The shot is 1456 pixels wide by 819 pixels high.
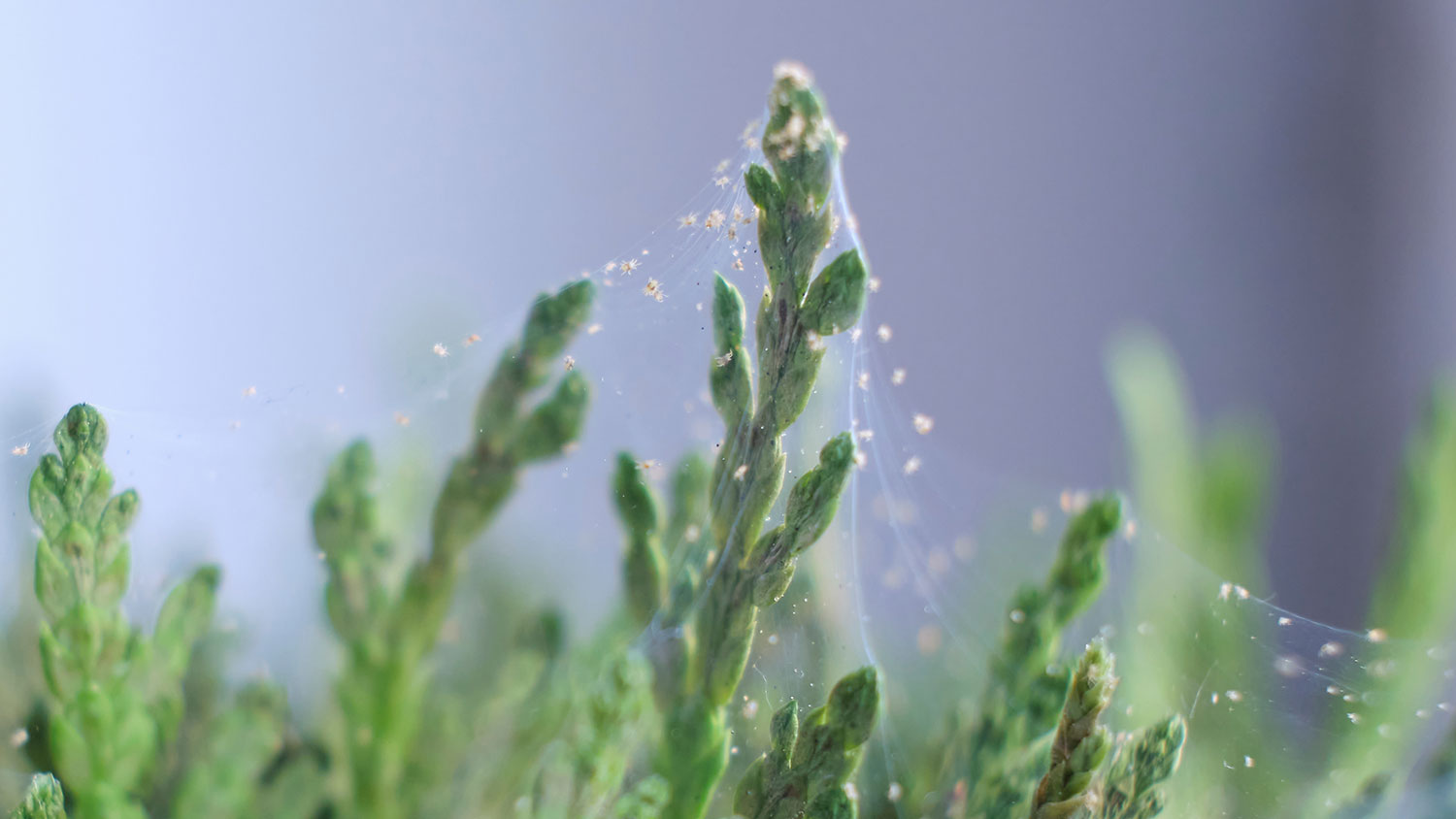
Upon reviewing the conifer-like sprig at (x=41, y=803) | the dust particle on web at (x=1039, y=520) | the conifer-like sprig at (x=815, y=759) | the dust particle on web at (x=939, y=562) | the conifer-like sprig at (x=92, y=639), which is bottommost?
the conifer-like sprig at (x=41, y=803)

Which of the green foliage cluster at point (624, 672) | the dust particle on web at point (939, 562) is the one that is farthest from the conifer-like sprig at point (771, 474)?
→ the dust particle on web at point (939, 562)

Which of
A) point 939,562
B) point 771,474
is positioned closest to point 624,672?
point 771,474

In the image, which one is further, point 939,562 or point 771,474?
point 939,562

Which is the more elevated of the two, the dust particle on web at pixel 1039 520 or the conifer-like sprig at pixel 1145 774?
the dust particle on web at pixel 1039 520

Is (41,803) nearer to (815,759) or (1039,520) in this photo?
(815,759)

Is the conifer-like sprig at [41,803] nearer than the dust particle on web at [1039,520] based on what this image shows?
Yes

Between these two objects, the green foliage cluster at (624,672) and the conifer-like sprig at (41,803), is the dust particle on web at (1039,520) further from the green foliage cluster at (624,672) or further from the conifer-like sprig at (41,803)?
the conifer-like sprig at (41,803)
